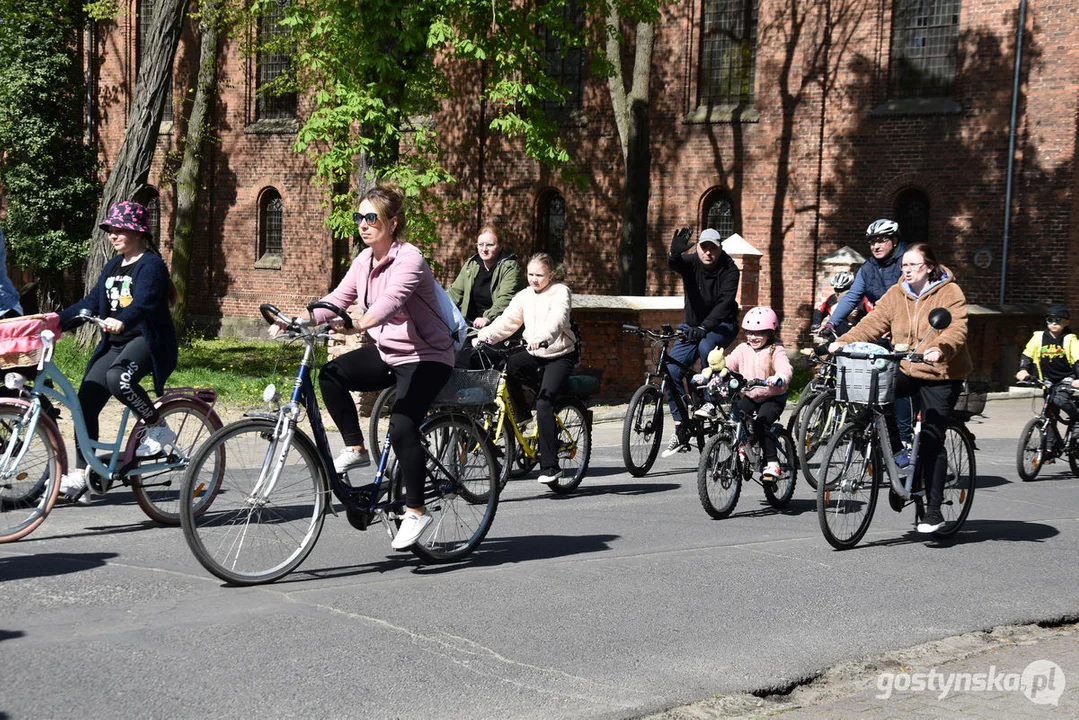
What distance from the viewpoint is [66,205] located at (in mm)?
31031

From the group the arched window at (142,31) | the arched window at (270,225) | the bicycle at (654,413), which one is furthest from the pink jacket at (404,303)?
the arched window at (142,31)

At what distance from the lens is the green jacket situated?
10219 mm

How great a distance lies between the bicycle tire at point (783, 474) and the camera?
353 inches

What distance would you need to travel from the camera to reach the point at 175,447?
766 cm

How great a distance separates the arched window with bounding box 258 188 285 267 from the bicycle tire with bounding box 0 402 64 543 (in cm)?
2608

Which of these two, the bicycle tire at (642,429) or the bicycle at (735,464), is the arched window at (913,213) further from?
the bicycle at (735,464)

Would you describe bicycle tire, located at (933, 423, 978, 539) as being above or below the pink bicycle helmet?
below

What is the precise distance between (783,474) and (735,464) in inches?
19.2


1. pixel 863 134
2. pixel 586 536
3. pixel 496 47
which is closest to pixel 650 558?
pixel 586 536

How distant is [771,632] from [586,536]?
2.28 meters

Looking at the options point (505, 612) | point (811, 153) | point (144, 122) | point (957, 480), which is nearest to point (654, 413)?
point (957, 480)

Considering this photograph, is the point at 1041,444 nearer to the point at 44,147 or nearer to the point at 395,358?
the point at 395,358

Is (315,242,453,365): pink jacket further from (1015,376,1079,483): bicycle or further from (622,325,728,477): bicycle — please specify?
(1015,376,1079,483): bicycle

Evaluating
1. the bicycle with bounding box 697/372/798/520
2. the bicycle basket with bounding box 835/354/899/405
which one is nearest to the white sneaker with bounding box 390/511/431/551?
the bicycle with bounding box 697/372/798/520
